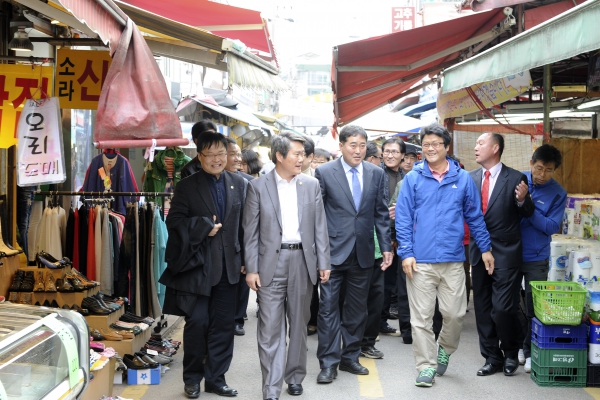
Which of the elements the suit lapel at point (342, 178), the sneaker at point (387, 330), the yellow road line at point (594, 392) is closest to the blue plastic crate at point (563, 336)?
the yellow road line at point (594, 392)

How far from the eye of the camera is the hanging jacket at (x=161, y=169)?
1130 cm

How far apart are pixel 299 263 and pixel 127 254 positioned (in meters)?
2.50

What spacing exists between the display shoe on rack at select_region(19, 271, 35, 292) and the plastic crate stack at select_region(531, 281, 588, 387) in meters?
4.73

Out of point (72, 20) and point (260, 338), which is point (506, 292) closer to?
point (260, 338)

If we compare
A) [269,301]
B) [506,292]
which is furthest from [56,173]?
[506,292]

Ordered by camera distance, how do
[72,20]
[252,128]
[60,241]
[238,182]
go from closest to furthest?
[72,20] → [238,182] → [60,241] → [252,128]

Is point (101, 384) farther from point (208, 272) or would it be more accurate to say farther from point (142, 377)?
point (208, 272)

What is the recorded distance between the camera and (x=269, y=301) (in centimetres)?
647

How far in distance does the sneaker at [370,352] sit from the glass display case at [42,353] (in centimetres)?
405

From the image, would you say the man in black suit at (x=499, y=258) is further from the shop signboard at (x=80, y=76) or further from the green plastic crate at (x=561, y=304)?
the shop signboard at (x=80, y=76)

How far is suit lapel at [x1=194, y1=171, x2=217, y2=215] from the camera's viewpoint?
21.6 feet

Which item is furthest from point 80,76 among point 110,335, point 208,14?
point 110,335

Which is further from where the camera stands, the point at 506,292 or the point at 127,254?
the point at 127,254

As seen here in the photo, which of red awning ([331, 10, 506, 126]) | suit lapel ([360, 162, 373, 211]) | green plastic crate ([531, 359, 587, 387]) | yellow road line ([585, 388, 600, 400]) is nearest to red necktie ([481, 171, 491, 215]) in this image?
suit lapel ([360, 162, 373, 211])
